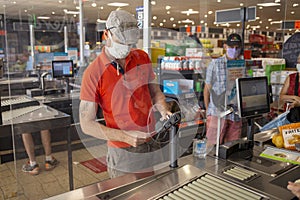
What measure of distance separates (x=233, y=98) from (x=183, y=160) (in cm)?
170

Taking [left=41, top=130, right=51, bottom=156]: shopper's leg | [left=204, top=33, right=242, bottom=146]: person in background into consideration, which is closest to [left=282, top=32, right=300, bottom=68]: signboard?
[left=204, top=33, right=242, bottom=146]: person in background

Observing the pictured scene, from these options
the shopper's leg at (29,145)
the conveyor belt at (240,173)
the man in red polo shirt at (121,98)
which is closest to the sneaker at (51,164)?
the shopper's leg at (29,145)

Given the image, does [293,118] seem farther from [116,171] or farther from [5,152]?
[5,152]

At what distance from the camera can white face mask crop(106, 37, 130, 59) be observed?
1.63 m

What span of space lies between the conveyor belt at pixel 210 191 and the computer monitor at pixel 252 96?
1.42 feet

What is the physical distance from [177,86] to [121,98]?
1.76 metres

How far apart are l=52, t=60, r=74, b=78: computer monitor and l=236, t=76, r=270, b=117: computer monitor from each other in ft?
11.5

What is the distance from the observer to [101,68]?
1596mm

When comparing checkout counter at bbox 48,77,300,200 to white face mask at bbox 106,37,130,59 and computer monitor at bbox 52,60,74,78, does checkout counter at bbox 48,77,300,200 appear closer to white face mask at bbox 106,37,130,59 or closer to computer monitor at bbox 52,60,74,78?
white face mask at bbox 106,37,130,59

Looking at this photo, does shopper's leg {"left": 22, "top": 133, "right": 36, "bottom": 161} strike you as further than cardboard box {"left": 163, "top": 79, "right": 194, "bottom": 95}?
Yes

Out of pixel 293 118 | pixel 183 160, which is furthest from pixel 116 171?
pixel 293 118

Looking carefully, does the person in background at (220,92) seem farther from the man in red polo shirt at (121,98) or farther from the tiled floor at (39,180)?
the man in red polo shirt at (121,98)

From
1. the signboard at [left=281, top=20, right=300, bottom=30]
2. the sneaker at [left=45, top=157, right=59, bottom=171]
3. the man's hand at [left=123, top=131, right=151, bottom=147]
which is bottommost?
the sneaker at [left=45, top=157, right=59, bottom=171]

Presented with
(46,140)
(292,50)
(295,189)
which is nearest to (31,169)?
(46,140)
